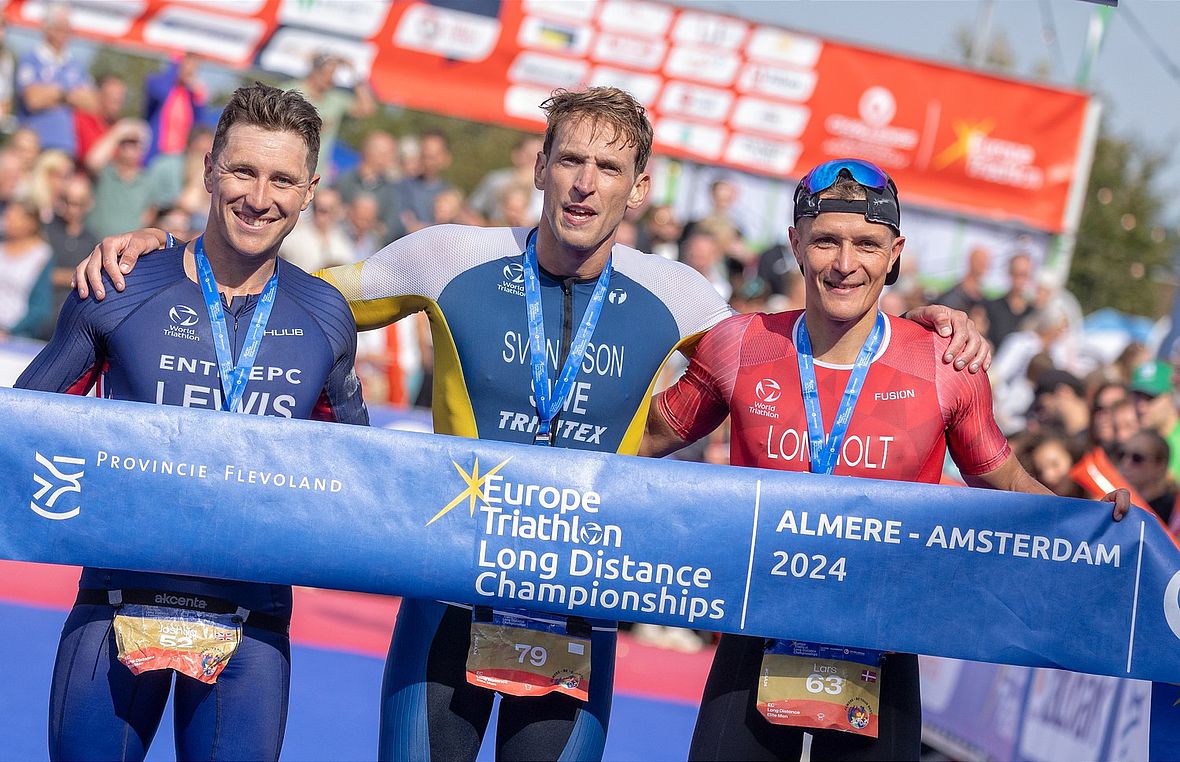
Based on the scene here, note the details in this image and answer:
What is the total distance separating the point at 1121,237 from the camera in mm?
38406

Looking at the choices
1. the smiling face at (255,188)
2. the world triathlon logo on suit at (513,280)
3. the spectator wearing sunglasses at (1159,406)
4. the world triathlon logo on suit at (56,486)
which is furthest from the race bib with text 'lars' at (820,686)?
the spectator wearing sunglasses at (1159,406)

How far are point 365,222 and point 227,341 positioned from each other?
7.43 meters

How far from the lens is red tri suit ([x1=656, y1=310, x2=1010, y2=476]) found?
145 inches

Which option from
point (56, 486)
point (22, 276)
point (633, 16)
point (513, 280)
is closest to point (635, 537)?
point (513, 280)

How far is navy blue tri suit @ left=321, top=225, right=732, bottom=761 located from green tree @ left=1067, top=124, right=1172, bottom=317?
34060 mm

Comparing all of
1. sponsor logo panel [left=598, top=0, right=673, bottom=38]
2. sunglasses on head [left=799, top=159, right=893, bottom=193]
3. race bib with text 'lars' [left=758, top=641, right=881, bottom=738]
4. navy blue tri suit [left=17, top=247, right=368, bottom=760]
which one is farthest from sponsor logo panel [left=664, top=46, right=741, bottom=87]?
race bib with text 'lars' [left=758, top=641, right=881, bottom=738]

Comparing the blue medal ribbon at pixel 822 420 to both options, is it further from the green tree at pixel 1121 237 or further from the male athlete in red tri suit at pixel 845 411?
the green tree at pixel 1121 237

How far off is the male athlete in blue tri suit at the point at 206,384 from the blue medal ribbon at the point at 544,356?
22.5 inches

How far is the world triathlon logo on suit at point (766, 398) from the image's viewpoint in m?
3.70

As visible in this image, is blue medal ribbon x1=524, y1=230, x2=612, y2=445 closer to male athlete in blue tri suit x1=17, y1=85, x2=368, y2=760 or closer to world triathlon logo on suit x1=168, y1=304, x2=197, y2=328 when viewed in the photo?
male athlete in blue tri suit x1=17, y1=85, x2=368, y2=760

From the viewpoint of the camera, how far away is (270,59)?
12.1m

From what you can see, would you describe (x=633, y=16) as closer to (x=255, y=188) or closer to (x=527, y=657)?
(x=255, y=188)

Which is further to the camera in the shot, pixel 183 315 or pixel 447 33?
pixel 447 33

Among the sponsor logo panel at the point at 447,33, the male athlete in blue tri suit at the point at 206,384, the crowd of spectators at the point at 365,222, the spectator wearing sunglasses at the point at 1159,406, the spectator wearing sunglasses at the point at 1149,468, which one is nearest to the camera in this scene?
the male athlete in blue tri suit at the point at 206,384
